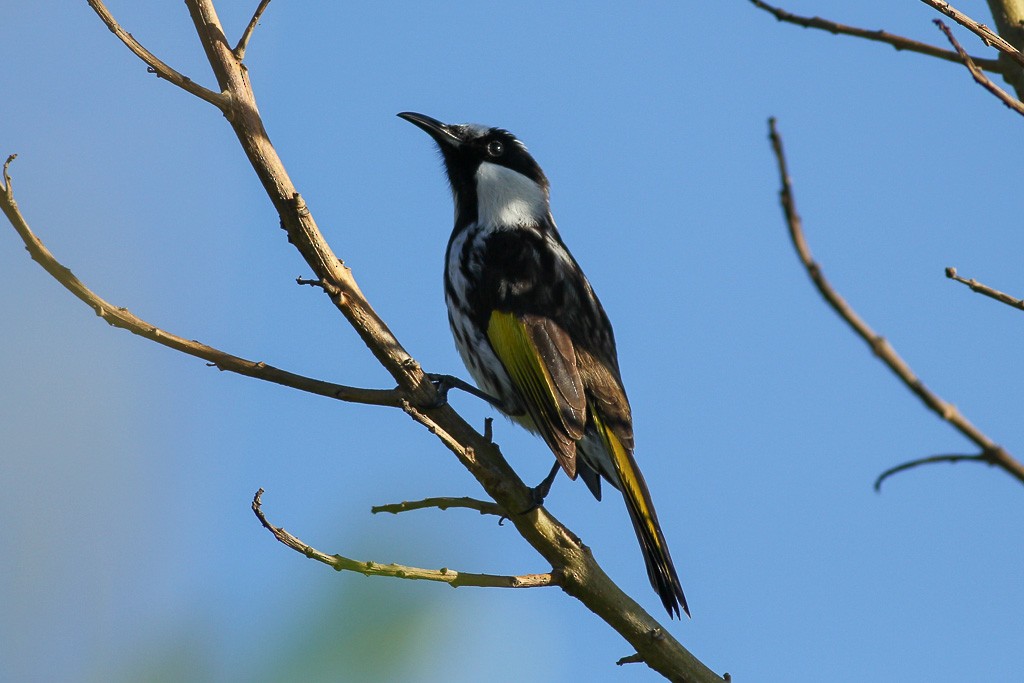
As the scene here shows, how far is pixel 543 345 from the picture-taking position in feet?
17.7

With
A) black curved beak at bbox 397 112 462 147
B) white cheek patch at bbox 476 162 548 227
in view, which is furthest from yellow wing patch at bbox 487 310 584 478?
black curved beak at bbox 397 112 462 147

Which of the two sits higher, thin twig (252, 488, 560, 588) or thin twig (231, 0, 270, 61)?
thin twig (231, 0, 270, 61)

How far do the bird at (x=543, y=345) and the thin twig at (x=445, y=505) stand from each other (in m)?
0.91

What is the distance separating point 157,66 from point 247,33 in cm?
35

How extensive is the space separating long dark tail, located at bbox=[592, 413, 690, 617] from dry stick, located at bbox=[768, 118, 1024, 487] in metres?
3.03

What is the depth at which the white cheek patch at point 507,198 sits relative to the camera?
20.5 feet

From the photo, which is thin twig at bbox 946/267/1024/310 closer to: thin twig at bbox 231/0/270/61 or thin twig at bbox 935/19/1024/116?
thin twig at bbox 935/19/1024/116

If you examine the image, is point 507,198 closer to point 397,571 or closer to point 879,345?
point 397,571

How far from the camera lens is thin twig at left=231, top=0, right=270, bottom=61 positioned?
3771 mm

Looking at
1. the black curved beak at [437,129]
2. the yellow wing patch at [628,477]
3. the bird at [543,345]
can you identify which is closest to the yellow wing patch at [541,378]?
the bird at [543,345]

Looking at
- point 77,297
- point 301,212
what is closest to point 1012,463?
point 301,212

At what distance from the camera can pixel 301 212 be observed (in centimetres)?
359

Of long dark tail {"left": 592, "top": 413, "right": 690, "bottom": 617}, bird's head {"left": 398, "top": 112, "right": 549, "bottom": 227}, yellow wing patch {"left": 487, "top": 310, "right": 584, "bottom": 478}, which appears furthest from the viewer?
bird's head {"left": 398, "top": 112, "right": 549, "bottom": 227}

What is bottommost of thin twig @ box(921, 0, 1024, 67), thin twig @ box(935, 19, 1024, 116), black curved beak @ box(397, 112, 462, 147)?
thin twig @ box(935, 19, 1024, 116)
